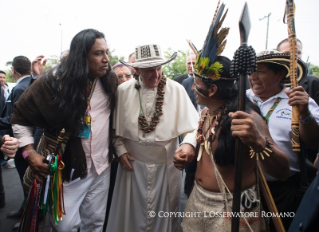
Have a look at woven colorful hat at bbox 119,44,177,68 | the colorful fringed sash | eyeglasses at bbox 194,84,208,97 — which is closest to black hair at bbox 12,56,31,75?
woven colorful hat at bbox 119,44,177,68

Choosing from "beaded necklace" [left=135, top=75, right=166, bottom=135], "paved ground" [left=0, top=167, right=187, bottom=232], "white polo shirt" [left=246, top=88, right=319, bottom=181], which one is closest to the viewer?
"white polo shirt" [left=246, top=88, right=319, bottom=181]

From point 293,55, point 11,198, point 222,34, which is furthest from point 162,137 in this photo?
point 11,198

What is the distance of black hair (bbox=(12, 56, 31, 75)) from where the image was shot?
162 inches

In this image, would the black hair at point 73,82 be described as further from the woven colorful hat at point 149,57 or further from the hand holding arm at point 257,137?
the hand holding arm at point 257,137

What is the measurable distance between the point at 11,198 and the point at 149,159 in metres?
3.27

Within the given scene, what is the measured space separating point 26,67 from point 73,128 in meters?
2.66

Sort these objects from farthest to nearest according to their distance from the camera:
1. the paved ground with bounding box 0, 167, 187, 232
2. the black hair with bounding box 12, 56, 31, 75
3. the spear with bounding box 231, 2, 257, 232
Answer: the black hair with bounding box 12, 56, 31, 75 → the paved ground with bounding box 0, 167, 187, 232 → the spear with bounding box 231, 2, 257, 232

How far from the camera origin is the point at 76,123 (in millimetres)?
2191

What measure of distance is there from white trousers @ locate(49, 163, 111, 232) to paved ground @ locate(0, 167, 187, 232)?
4.24 ft

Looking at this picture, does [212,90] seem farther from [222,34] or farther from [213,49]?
[222,34]

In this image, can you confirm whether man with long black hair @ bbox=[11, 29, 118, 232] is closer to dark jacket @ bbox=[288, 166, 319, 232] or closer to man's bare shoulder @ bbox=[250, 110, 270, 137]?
man's bare shoulder @ bbox=[250, 110, 270, 137]

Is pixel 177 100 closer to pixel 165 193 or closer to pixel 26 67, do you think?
pixel 165 193

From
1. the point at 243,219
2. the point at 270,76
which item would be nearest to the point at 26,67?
the point at 270,76

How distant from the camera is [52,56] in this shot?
118ft
